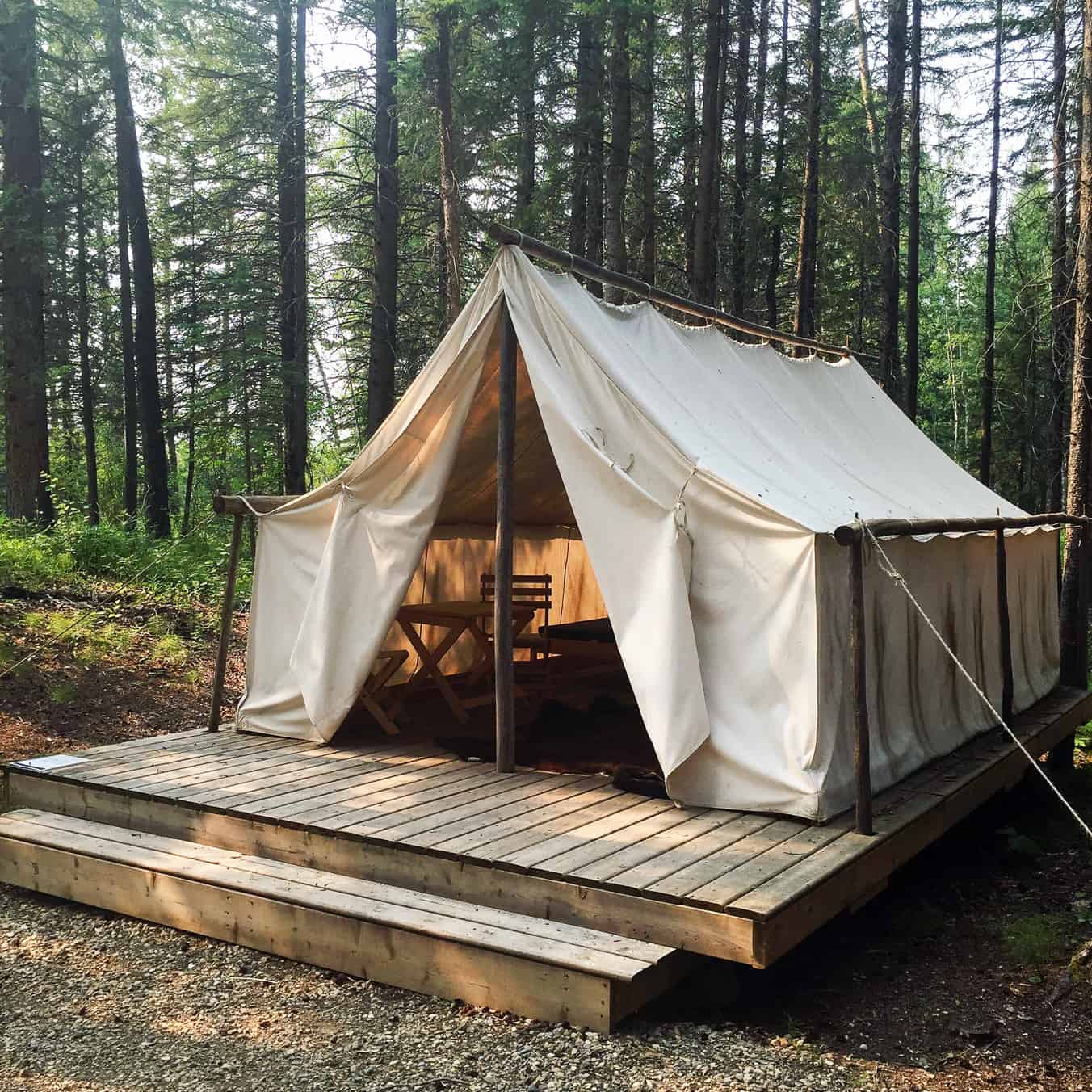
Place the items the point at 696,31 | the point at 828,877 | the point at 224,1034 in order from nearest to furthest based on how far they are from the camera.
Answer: the point at 224,1034, the point at 828,877, the point at 696,31

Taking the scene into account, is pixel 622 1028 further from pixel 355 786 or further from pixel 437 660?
pixel 437 660

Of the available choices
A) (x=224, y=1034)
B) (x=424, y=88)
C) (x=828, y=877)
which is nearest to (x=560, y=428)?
(x=828, y=877)

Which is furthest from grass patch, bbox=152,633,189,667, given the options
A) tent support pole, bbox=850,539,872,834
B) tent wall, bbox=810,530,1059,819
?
tent support pole, bbox=850,539,872,834

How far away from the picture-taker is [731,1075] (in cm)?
314

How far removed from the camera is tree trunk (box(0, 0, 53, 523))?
36.5ft

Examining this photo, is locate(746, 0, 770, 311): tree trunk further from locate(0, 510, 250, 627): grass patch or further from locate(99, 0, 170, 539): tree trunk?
locate(0, 510, 250, 627): grass patch

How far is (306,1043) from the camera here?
11.2 ft

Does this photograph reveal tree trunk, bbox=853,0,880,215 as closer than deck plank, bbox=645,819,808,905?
No

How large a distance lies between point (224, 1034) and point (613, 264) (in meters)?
8.48

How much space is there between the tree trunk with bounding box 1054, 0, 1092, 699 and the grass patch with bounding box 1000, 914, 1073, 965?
3538 mm

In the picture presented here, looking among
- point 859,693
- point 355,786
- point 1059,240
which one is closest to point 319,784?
point 355,786

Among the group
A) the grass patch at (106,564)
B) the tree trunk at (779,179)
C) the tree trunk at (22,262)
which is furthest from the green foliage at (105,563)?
the tree trunk at (779,179)

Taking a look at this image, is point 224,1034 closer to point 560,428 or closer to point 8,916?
point 8,916

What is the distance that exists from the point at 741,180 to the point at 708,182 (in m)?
3.94
